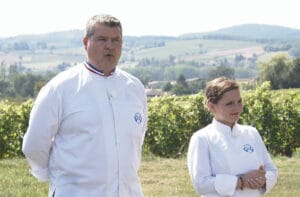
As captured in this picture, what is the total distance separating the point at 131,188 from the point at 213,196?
580 mm

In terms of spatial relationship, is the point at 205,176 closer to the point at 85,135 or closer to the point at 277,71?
the point at 85,135

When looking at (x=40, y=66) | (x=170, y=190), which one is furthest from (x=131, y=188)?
(x=40, y=66)

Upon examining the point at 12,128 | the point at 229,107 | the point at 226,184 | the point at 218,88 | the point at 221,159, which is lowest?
the point at 12,128

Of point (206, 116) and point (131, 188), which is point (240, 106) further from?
point (206, 116)

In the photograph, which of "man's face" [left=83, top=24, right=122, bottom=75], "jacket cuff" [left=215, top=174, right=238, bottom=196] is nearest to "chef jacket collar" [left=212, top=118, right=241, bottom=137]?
"jacket cuff" [left=215, top=174, right=238, bottom=196]

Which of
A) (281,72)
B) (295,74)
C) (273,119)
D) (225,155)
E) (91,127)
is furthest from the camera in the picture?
(281,72)

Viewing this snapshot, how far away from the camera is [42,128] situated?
397cm

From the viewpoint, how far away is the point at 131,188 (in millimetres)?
4035

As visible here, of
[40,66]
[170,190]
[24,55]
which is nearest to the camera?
[170,190]

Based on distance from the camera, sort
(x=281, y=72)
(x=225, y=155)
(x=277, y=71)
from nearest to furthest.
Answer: (x=225, y=155), (x=281, y=72), (x=277, y=71)

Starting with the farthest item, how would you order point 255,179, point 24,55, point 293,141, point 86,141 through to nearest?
point 24,55
point 293,141
point 255,179
point 86,141

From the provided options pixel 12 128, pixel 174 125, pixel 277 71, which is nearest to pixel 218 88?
pixel 174 125

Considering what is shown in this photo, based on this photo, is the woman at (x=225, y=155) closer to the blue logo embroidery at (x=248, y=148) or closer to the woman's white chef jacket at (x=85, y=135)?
the blue logo embroidery at (x=248, y=148)

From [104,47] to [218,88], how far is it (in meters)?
0.81
